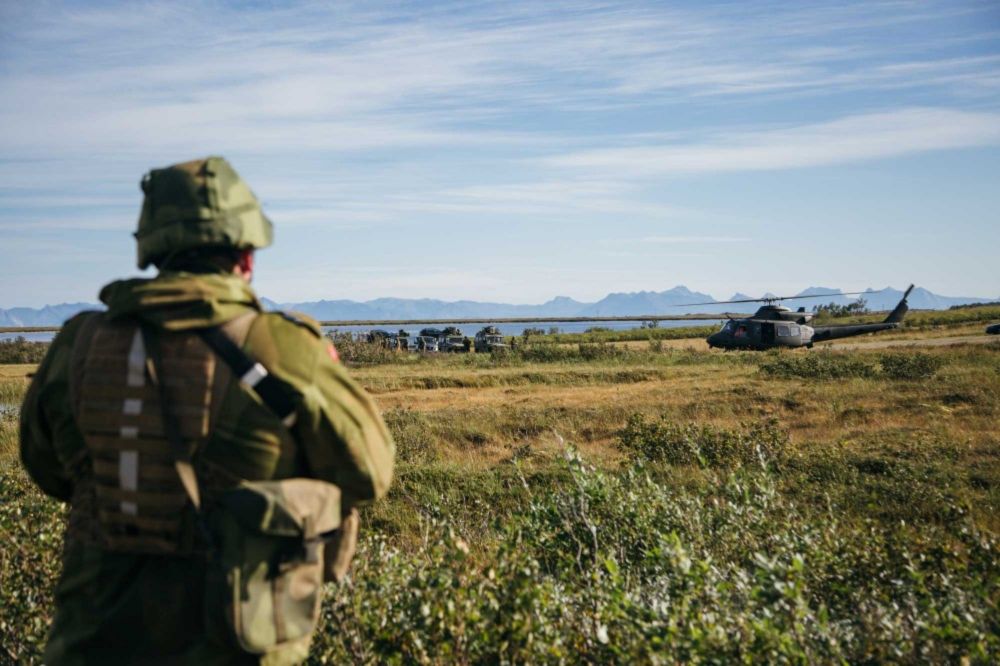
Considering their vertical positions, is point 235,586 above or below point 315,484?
below

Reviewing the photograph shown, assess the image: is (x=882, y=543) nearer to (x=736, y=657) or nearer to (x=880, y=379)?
(x=736, y=657)

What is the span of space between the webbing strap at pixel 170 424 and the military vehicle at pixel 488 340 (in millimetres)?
39202

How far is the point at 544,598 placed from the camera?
12.6ft

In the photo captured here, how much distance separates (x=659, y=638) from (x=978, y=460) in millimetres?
9275

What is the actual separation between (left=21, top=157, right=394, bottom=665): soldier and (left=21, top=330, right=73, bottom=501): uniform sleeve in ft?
0.04

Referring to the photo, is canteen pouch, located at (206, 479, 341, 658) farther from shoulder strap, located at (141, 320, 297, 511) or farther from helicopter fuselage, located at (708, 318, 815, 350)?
helicopter fuselage, located at (708, 318, 815, 350)

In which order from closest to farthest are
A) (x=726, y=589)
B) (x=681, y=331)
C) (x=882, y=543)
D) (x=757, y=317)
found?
(x=726, y=589) → (x=882, y=543) → (x=757, y=317) → (x=681, y=331)

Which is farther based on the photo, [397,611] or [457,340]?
[457,340]

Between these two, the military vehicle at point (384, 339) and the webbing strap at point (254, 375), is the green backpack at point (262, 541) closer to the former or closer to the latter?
the webbing strap at point (254, 375)

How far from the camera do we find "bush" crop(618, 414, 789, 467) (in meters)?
11.2

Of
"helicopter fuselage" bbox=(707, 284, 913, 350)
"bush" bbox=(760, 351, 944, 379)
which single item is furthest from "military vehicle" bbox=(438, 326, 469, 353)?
"bush" bbox=(760, 351, 944, 379)

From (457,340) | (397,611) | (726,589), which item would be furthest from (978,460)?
(457,340)

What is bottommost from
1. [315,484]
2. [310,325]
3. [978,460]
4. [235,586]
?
[978,460]

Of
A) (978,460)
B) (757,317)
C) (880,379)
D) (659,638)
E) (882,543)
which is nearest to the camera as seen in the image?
(659,638)
